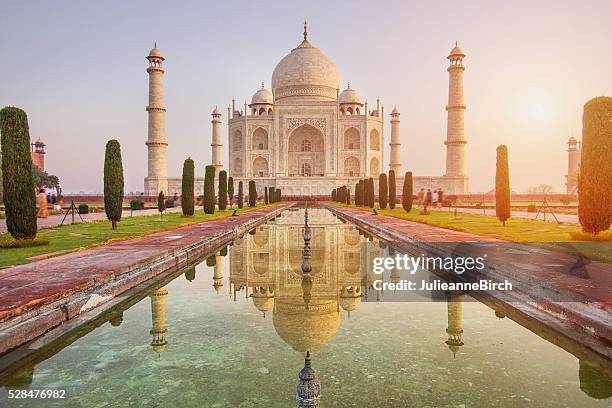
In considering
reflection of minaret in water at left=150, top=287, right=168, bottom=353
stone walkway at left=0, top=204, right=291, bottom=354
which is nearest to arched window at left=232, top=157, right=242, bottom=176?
stone walkway at left=0, top=204, right=291, bottom=354

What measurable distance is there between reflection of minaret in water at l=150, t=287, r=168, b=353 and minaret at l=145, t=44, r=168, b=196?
3508cm

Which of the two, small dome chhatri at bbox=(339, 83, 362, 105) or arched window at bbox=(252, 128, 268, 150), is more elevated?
small dome chhatri at bbox=(339, 83, 362, 105)

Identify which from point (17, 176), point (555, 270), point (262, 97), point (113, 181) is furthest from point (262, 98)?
point (555, 270)

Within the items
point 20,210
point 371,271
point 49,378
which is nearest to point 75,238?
point 20,210

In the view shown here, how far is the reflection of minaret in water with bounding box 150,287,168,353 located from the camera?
3.22m

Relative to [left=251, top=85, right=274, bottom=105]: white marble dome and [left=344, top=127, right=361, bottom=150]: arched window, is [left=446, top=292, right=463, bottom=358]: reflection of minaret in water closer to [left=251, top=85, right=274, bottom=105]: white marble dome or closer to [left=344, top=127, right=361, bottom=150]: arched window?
[left=344, top=127, right=361, bottom=150]: arched window

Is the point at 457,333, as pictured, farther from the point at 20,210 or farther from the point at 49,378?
the point at 20,210

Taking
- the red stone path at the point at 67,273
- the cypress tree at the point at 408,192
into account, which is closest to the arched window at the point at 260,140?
the cypress tree at the point at 408,192

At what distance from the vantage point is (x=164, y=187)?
1538 inches

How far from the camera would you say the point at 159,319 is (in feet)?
12.6

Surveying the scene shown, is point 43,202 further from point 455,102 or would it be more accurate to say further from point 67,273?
point 455,102

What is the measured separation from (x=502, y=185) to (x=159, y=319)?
36.1 feet

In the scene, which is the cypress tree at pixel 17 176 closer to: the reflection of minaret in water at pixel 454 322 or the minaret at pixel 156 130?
the reflection of minaret in water at pixel 454 322

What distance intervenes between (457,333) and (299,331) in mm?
1249
